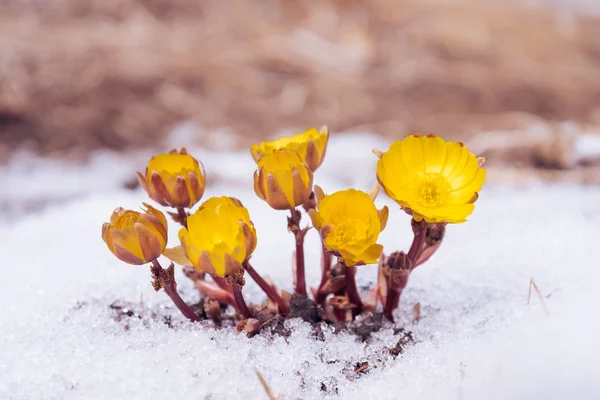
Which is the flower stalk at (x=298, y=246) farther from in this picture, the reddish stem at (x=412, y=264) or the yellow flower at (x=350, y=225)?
the reddish stem at (x=412, y=264)

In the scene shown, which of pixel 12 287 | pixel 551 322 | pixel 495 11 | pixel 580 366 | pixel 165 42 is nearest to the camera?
pixel 580 366

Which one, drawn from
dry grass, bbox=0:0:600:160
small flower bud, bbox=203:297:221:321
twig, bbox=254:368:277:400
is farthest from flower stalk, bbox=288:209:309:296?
dry grass, bbox=0:0:600:160

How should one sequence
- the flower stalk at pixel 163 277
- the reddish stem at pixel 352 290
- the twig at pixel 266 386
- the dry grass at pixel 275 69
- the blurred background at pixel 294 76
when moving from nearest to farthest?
1. the twig at pixel 266 386
2. the flower stalk at pixel 163 277
3. the reddish stem at pixel 352 290
4. the blurred background at pixel 294 76
5. the dry grass at pixel 275 69

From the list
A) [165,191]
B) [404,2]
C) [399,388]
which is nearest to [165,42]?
[404,2]

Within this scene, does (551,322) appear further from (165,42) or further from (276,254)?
(165,42)

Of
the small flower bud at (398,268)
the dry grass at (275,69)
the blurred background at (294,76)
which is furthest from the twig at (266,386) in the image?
the dry grass at (275,69)

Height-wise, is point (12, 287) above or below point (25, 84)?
below
